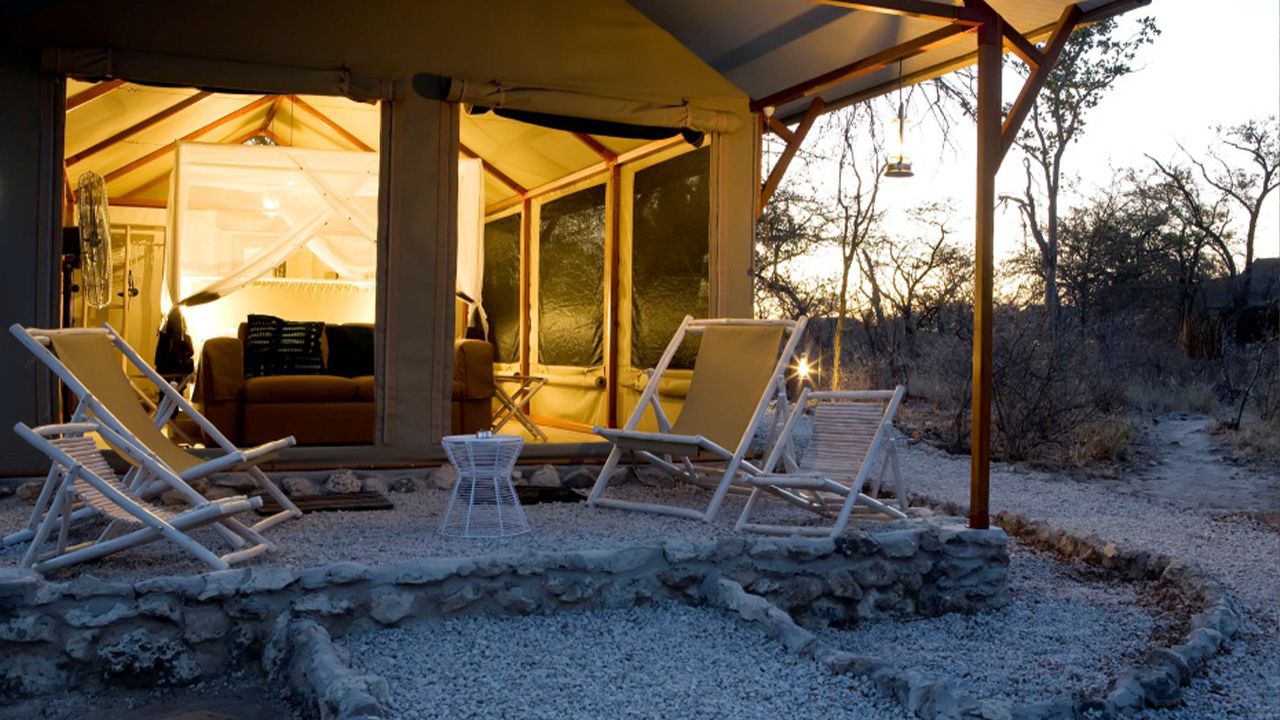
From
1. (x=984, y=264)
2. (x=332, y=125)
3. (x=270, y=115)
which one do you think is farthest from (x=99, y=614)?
(x=270, y=115)

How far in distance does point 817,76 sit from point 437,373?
2.81m

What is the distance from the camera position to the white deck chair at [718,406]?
4.88 meters

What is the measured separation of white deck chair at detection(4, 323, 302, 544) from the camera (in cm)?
392

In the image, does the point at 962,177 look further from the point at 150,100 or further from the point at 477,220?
the point at 150,100

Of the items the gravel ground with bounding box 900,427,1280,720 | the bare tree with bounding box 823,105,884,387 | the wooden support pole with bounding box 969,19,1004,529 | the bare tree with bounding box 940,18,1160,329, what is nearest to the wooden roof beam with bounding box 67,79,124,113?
the wooden support pole with bounding box 969,19,1004,529

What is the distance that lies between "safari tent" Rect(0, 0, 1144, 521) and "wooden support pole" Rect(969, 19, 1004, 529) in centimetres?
1

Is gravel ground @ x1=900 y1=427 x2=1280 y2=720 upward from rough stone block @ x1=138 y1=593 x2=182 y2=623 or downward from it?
downward

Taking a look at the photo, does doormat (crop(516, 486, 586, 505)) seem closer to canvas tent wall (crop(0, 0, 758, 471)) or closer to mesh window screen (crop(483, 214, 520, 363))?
canvas tent wall (crop(0, 0, 758, 471))

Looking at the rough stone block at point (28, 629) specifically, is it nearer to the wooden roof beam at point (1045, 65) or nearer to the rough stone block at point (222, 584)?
the rough stone block at point (222, 584)

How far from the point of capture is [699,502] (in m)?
5.46

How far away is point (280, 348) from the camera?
6969 millimetres

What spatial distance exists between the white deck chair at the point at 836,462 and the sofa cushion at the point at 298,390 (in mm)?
2497

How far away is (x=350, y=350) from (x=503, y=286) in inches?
91.0

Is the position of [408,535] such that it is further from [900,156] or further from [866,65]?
[900,156]
